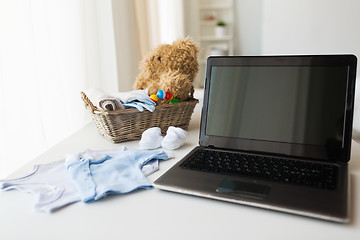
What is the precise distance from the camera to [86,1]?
163cm

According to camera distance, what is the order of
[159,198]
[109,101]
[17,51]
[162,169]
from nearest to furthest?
[159,198] → [162,169] → [109,101] → [17,51]

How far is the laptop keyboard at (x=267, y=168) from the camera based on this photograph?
0.57m

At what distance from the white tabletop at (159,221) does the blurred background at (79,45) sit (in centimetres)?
61

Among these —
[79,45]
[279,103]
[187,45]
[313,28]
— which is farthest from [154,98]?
[313,28]

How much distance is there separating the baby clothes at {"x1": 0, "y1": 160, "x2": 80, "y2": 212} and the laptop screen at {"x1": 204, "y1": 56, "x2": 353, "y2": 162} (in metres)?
0.35

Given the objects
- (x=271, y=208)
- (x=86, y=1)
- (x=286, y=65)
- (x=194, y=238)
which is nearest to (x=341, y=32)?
(x=286, y=65)

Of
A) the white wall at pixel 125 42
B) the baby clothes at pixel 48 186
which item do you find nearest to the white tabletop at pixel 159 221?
the baby clothes at pixel 48 186

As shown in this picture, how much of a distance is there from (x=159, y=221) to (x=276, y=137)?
35cm

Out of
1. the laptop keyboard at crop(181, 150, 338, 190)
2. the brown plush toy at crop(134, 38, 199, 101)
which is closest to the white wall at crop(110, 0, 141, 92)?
the brown plush toy at crop(134, 38, 199, 101)

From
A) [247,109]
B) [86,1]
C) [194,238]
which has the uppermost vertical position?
[86,1]

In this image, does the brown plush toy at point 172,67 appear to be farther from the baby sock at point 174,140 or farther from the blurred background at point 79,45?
the blurred background at point 79,45

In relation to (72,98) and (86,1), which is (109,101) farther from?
(86,1)

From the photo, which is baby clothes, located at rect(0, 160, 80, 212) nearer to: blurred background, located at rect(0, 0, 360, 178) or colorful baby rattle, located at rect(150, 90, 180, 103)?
colorful baby rattle, located at rect(150, 90, 180, 103)

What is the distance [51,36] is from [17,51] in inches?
9.4
